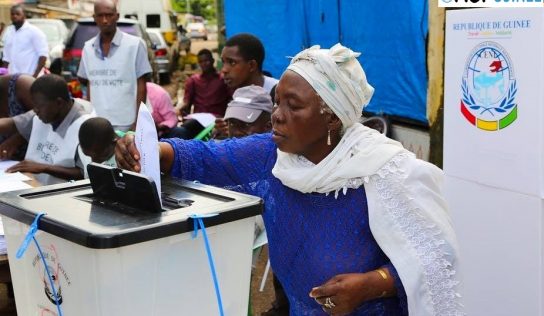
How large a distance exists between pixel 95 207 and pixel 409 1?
4283 mm

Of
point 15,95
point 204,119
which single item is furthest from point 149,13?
point 15,95

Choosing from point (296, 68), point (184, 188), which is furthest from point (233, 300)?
point (296, 68)

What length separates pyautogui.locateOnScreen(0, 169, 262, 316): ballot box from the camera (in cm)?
134

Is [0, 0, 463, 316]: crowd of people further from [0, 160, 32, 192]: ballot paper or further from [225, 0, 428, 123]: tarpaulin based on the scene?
[225, 0, 428, 123]: tarpaulin

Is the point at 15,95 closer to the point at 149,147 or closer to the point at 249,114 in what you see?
the point at 249,114

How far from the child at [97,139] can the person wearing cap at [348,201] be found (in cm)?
154

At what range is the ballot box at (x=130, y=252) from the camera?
1.34 meters

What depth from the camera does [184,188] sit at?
1.71 m

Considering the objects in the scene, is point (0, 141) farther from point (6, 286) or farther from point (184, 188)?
Result: point (184, 188)

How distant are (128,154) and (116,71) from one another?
3830 mm

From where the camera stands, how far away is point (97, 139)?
3.39 meters

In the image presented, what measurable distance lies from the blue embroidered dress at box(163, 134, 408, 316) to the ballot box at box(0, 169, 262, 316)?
0.95ft

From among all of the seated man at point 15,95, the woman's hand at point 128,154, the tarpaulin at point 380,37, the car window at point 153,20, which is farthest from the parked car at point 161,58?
the woman's hand at point 128,154

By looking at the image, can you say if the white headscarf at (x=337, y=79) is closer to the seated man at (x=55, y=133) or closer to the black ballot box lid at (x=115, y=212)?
the black ballot box lid at (x=115, y=212)
